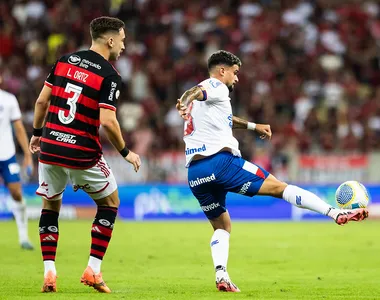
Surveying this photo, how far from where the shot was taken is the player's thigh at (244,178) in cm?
857

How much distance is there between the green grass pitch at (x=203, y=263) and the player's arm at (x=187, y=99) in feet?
5.79

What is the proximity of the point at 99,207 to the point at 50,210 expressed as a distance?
494mm

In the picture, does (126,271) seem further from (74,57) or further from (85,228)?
(85,228)

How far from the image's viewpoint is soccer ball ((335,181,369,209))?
861cm

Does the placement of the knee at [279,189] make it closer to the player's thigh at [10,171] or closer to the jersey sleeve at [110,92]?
the jersey sleeve at [110,92]

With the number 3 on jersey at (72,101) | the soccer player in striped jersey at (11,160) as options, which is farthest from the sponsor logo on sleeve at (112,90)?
the soccer player in striped jersey at (11,160)

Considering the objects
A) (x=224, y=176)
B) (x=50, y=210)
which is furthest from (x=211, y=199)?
(x=50, y=210)

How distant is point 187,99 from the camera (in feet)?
27.1

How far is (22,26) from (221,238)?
20234 millimetres

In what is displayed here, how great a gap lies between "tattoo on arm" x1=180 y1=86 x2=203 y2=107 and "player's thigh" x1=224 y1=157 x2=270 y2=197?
30.4 inches

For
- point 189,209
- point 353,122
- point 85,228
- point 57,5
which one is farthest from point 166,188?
point 57,5

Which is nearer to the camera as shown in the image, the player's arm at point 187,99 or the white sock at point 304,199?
the player's arm at point 187,99

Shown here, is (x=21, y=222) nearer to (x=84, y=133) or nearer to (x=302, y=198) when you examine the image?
(x=84, y=133)

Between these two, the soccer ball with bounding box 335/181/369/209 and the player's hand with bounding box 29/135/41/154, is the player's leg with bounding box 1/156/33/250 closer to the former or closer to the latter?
the player's hand with bounding box 29/135/41/154
